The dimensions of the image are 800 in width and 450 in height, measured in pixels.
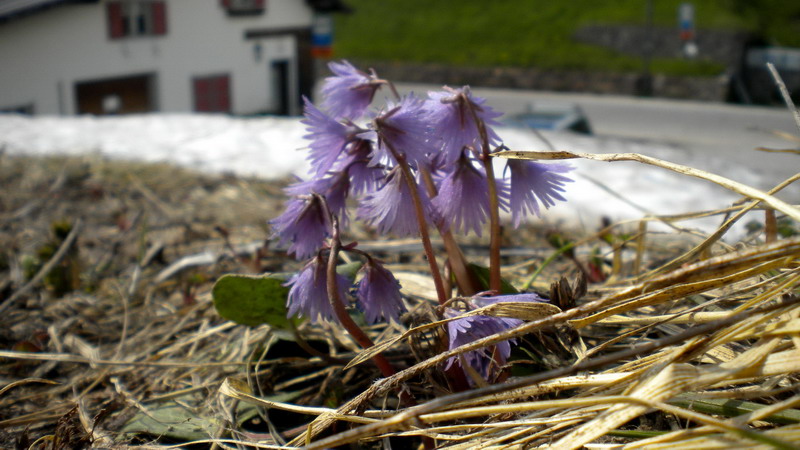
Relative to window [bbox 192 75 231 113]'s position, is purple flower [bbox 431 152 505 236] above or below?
Result: above

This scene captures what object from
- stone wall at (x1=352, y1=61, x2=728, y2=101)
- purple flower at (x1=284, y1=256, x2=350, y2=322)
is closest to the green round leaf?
purple flower at (x1=284, y1=256, x2=350, y2=322)

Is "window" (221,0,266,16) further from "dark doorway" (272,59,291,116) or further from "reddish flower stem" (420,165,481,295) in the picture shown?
"reddish flower stem" (420,165,481,295)

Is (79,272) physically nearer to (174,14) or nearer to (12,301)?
(12,301)

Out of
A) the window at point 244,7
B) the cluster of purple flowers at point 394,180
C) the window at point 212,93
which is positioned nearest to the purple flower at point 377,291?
the cluster of purple flowers at point 394,180

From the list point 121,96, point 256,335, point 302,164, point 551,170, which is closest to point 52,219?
point 302,164

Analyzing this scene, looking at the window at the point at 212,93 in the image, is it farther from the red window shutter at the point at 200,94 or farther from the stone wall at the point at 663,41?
the stone wall at the point at 663,41

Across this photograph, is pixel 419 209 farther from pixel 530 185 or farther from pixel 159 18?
pixel 159 18

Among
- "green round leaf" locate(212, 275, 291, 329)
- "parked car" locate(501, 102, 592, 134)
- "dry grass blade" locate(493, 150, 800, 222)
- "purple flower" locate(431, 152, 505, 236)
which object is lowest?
"parked car" locate(501, 102, 592, 134)
